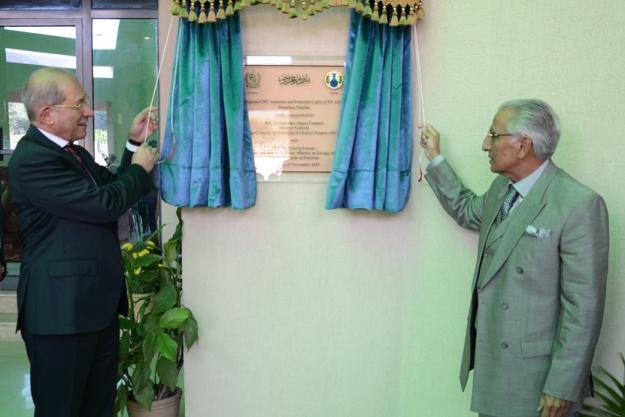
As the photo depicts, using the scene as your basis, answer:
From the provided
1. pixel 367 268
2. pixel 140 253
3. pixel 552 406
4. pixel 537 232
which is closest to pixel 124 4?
pixel 140 253

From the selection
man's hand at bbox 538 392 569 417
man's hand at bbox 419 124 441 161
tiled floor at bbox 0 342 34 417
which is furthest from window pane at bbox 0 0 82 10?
man's hand at bbox 538 392 569 417

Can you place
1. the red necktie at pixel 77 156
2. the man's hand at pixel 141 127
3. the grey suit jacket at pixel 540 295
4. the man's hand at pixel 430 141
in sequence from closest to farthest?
the grey suit jacket at pixel 540 295 → the red necktie at pixel 77 156 → the man's hand at pixel 430 141 → the man's hand at pixel 141 127

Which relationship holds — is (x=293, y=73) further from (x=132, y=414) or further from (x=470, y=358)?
(x=132, y=414)

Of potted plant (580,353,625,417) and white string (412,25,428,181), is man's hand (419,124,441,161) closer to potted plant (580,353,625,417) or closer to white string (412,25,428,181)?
white string (412,25,428,181)

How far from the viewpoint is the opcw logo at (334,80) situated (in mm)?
1931

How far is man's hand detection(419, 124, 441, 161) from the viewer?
1853mm

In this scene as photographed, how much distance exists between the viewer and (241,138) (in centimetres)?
189

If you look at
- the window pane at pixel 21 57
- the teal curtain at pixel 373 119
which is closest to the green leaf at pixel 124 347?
the teal curtain at pixel 373 119

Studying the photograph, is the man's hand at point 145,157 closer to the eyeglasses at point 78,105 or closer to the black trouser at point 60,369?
the eyeglasses at point 78,105

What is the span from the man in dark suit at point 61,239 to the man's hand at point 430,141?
988 mm

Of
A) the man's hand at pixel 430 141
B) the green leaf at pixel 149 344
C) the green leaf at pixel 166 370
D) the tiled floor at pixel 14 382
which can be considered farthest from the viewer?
the tiled floor at pixel 14 382

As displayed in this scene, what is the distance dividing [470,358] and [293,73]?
3.83 feet

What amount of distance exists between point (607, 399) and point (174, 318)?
1.50 metres

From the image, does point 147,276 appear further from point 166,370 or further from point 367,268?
point 367,268
